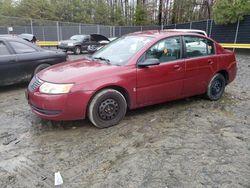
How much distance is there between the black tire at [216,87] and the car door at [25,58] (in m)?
4.49

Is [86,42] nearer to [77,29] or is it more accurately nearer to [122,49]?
[77,29]

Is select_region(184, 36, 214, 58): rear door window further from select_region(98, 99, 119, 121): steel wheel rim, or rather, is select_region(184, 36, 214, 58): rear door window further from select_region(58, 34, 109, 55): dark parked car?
select_region(58, 34, 109, 55): dark parked car

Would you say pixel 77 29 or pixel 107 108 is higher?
pixel 77 29

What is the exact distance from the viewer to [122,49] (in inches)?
204

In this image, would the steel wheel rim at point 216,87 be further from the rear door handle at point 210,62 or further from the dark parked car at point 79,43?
the dark parked car at point 79,43

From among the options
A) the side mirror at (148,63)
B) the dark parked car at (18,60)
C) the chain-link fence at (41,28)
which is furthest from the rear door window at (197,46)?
the chain-link fence at (41,28)

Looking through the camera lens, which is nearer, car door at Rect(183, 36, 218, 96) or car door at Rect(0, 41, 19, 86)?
car door at Rect(183, 36, 218, 96)

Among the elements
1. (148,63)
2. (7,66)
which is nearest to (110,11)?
(7,66)

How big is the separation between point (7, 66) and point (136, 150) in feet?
14.9

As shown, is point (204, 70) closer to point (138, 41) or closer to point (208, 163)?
point (138, 41)

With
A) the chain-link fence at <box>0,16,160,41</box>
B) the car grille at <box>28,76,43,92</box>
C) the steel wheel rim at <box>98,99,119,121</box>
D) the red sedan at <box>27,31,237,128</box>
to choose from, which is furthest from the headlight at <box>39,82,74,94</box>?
the chain-link fence at <box>0,16,160,41</box>

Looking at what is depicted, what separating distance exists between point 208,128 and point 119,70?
1769 millimetres

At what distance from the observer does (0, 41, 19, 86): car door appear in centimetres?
671

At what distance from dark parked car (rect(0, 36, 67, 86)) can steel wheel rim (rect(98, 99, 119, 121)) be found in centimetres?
356
